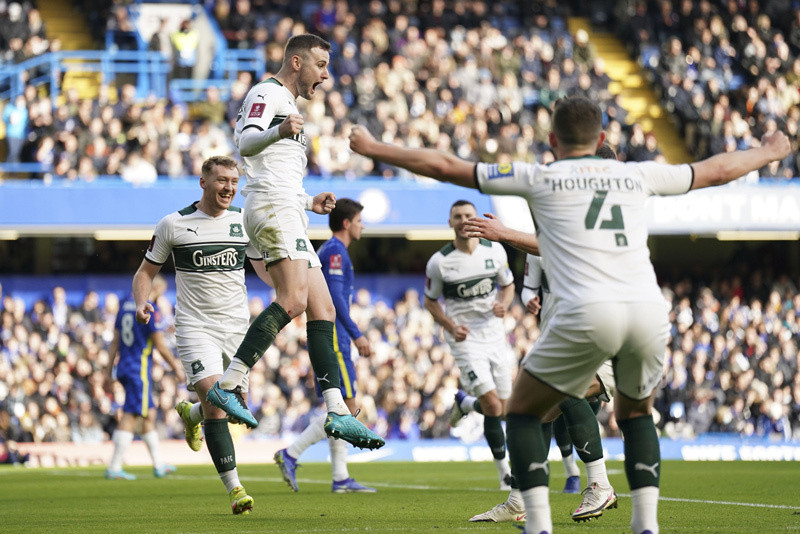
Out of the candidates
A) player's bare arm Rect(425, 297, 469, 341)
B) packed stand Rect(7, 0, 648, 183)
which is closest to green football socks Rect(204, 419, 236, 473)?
player's bare arm Rect(425, 297, 469, 341)

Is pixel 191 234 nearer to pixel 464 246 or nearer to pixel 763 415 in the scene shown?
pixel 464 246

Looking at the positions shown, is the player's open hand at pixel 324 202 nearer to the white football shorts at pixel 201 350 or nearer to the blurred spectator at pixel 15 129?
the white football shorts at pixel 201 350

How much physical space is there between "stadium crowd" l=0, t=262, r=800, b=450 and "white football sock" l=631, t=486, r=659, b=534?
15.9 m

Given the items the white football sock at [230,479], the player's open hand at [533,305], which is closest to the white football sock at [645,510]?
the white football sock at [230,479]

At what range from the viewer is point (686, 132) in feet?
90.9

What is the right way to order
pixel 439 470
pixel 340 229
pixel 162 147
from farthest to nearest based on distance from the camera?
pixel 162 147
pixel 439 470
pixel 340 229

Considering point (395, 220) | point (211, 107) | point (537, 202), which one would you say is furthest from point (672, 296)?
point (537, 202)

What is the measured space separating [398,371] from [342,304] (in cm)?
1123

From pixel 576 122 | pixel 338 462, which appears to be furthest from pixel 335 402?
pixel 338 462

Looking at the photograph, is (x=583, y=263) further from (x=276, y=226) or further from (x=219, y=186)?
(x=219, y=186)

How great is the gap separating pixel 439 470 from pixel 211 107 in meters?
10.3

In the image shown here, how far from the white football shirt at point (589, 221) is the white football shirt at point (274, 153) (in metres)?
2.72

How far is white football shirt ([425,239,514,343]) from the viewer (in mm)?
12289

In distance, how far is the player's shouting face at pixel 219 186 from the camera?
9.17 metres
